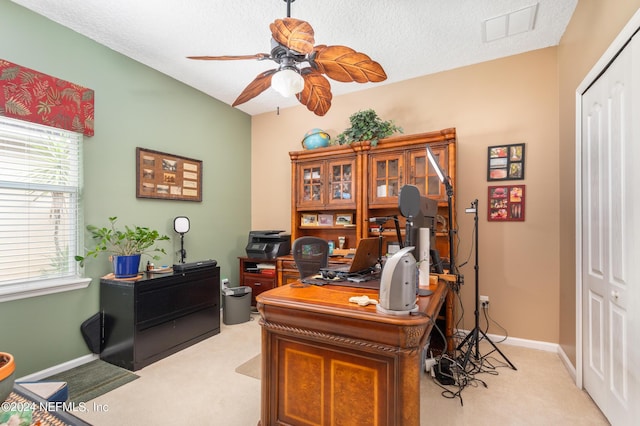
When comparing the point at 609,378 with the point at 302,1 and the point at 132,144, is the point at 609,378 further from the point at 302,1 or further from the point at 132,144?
the point at 132,144

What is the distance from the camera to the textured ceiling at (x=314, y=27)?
7.86 feet

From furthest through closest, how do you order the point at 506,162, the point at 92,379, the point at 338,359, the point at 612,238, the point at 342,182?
the point at 342,182 → the point at 506,162 → the point at 92,379 → the point at 612,238 → the point at 338,359

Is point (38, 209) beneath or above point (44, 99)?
beneath

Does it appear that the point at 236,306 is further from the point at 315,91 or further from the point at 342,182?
the point at 315,91

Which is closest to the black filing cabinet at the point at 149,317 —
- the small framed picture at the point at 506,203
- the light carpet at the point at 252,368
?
the light carpet at the point at 252,368

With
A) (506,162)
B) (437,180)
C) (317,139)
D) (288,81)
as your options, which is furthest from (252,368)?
(506,162)

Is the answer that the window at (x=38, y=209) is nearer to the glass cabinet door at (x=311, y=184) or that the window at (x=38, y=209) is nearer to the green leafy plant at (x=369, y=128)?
the glass cabinet door at (x=311, y=184)

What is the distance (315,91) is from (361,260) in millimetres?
1364

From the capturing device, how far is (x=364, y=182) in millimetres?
3488

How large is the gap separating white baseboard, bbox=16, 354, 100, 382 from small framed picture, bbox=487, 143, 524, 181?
440cm

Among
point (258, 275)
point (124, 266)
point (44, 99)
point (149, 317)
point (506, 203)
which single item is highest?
point (44, 99)

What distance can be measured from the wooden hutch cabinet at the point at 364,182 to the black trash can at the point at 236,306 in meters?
0.99

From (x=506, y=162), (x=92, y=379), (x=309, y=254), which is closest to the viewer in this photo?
(x=92, y=379)

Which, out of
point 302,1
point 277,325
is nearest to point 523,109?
point 302,1
